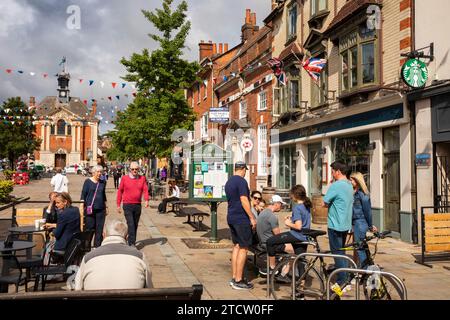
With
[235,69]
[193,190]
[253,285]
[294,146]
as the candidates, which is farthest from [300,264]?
[235,69]

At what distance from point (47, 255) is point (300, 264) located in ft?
12.3

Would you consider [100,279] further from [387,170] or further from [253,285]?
[387,170]

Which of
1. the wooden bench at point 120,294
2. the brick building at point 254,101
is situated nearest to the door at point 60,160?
the brick building at point 254,101

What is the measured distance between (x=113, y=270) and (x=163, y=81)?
58.3ft

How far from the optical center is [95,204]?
8.91m

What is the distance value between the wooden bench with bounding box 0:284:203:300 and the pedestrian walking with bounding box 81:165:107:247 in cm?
598

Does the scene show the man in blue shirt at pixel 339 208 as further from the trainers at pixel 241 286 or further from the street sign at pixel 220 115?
the street sign at pixel 220 115

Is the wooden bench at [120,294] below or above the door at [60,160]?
below

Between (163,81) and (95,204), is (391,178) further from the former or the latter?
(163,81)

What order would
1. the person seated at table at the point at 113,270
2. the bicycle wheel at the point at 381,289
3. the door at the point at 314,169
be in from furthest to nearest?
the door at the point at 314,169, the bicycle wheel at the point at 381,289, the person seated at table at the point at 113,270

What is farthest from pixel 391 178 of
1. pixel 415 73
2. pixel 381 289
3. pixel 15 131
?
pixel 15 131

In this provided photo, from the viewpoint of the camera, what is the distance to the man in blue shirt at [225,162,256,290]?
662 centimetres

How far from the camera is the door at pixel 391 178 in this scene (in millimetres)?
12125

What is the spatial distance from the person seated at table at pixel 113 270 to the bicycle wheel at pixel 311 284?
8.91 feet
